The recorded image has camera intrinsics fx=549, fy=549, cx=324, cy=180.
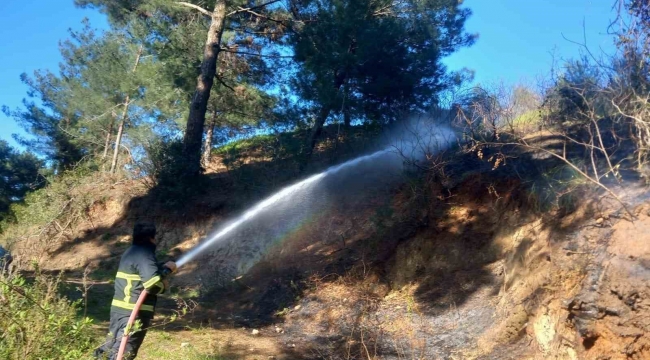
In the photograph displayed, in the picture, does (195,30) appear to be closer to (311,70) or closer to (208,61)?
(208,61)

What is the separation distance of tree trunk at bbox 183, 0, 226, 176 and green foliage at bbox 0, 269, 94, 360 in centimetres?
1141

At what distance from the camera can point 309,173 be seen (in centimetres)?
1582

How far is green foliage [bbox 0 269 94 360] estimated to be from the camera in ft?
14.9

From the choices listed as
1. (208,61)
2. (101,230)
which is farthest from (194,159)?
(101,230)

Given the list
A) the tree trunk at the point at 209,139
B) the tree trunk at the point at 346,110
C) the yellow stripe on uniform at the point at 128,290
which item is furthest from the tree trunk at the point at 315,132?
the yellow stripe on uniform at the point at 128,290

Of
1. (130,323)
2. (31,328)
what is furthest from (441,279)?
(31,328)

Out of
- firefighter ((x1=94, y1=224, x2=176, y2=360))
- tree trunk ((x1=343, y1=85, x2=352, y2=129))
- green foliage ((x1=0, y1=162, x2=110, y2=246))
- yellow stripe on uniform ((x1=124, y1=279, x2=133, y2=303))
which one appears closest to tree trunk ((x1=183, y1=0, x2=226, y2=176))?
tree trunk ((x1=343, y1=85, x2=352, y2=129))

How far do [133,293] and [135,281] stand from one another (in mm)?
127

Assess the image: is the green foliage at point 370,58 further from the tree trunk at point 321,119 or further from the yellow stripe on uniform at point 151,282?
the yellow stripe on uniform at point 151,282

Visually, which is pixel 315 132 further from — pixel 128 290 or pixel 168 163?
pixel 128 290

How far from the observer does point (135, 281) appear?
552 cm

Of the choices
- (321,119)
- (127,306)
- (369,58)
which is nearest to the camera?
(127,306)

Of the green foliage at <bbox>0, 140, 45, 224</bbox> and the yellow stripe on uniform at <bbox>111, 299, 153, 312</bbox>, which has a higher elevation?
the green foliage at <bbox>0, 140, 45, 224</bbox>

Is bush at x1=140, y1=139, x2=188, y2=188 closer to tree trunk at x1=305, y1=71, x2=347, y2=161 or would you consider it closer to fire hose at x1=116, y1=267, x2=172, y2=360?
tree trunk at x1=305, y1=71, x2=347, y2=161
